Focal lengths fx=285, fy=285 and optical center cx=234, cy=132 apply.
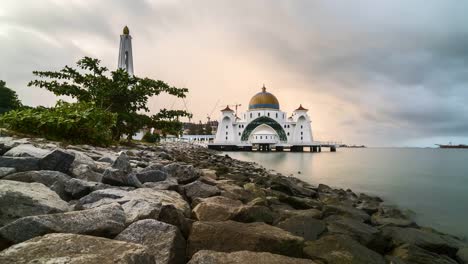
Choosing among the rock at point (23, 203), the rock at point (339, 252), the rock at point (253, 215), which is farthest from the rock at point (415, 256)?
the rock at point (23, 203)

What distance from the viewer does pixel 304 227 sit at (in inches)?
157

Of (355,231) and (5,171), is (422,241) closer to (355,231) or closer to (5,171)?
(355,231)

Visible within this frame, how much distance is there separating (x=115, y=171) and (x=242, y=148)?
272 feet

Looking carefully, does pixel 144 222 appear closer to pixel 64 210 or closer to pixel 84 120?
pixel 64 210

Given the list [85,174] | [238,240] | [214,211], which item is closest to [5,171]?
[85,174]

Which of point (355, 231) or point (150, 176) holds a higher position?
point (150, 176)

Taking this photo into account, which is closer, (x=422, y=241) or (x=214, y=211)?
(x=214, y=211)

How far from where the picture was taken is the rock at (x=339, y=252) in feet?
9.92

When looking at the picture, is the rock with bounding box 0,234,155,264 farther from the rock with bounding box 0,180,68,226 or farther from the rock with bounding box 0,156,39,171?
the rock with bounding box 0,156,39,171

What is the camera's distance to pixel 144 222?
2.52m

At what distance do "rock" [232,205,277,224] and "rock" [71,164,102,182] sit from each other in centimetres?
229

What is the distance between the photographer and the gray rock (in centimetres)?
400

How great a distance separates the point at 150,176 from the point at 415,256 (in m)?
4.23

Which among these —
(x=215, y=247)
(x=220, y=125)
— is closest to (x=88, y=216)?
(x=215, y=247)
